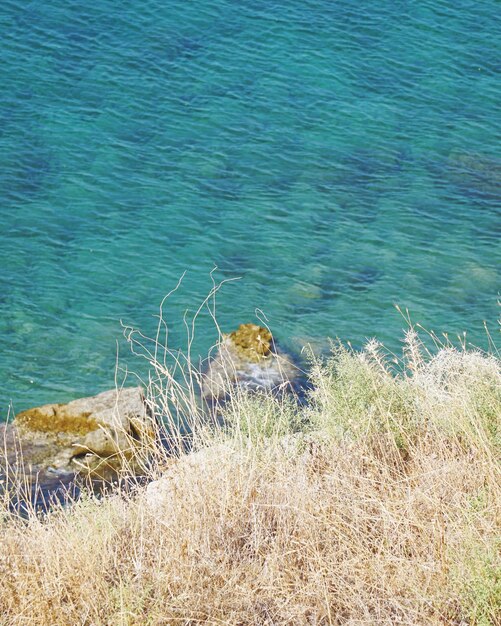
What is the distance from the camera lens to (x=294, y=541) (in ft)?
18.2

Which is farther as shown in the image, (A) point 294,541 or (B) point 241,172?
(B) point 241,172

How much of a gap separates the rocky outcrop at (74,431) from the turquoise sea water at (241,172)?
0.56 meters

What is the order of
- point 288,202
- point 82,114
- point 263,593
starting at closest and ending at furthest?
point 263,593
point 288,202
point 82,114

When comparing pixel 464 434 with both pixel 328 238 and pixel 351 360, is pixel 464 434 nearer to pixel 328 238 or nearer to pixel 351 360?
pixel 351 360

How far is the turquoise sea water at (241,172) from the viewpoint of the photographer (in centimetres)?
1470

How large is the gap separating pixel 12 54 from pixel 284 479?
1856 cm

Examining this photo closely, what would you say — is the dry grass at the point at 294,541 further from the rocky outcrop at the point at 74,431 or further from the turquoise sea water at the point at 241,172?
the turquoise sea water at the point at 241,172

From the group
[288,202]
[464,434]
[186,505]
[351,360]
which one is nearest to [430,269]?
[288,202]

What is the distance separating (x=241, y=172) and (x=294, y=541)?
13755mm

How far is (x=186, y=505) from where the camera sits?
5777 mm

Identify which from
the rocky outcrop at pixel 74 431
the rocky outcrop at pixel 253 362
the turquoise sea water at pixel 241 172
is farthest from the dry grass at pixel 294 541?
the turquoise sea water at pixel 241 172

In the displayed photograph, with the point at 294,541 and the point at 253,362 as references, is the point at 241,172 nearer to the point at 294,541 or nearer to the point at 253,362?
the point at 253,362

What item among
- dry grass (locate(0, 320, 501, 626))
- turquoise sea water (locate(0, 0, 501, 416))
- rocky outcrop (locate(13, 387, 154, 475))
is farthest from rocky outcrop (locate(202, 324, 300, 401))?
dry grass (locate(0, 320, 501, 626))

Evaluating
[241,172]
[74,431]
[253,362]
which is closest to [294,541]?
[74,431]
